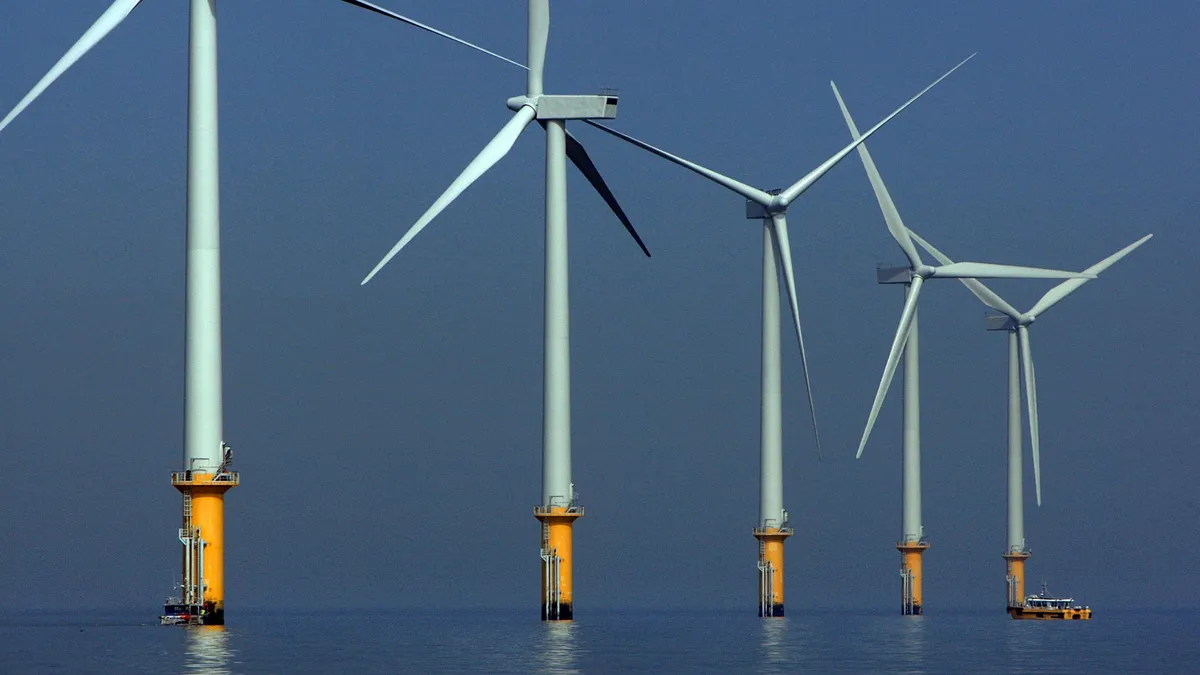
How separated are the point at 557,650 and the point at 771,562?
59104 mm

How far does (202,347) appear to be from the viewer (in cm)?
8912

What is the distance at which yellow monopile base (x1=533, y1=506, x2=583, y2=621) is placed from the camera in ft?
390

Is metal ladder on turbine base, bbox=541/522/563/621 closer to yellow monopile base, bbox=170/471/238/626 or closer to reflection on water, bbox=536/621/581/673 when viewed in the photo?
reflection on water, bbox=536/621/581/673

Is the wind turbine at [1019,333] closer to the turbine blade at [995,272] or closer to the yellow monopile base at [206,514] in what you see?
the turbine blade at [995,272]

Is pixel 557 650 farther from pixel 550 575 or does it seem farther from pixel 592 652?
pixel 550 575

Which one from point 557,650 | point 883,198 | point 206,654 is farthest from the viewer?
point 883,198

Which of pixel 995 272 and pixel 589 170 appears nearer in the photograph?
pixel 589 170

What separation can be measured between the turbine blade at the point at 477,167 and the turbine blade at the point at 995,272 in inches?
1947

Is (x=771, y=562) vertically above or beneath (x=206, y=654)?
above

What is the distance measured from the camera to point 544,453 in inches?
4690

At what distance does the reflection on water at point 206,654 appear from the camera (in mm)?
Answer: 82438

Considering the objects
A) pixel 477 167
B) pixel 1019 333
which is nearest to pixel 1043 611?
pixel 1019 333

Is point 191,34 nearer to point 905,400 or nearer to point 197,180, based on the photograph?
point 197,180

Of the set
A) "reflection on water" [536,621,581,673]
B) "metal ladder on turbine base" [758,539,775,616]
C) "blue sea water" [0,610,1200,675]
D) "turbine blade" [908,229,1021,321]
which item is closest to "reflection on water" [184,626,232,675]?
"blue sea water" [0,610,1200,675]
